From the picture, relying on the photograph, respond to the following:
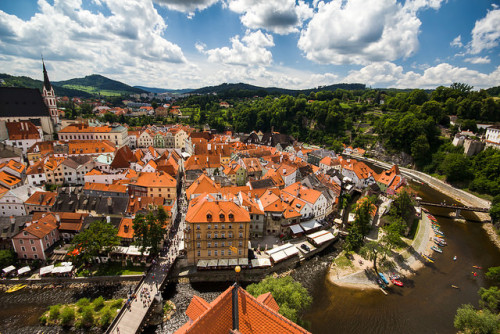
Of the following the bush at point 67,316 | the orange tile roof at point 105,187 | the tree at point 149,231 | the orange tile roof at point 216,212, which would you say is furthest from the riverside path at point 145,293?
the orange tile roof at point 105,187

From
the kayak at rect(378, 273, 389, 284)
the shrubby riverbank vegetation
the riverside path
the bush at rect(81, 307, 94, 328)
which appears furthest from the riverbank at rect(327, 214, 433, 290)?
the bush at rect(81, 307, 94, 328)

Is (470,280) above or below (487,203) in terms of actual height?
below

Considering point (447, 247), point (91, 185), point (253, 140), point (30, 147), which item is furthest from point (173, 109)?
point (447, 247)

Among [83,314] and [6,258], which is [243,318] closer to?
[83,314]

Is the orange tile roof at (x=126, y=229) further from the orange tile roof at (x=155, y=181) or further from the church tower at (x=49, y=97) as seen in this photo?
the church tower at (x=49, y=97)

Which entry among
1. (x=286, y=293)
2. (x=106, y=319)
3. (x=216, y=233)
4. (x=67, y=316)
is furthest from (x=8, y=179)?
(x=286, y=293)

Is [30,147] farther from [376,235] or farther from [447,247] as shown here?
[447,247]

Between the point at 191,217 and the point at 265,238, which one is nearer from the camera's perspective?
the point at 191,217
